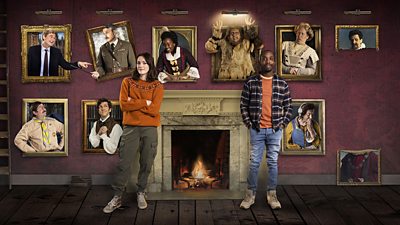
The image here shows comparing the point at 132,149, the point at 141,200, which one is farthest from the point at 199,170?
the point at 132,149

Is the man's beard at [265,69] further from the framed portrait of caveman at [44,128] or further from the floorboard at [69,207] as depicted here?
the framed portrait of caveman at [44,128]

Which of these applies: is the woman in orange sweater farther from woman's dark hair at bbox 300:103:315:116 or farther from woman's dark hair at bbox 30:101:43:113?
woman's dark hair at bbox 300:103:315:116

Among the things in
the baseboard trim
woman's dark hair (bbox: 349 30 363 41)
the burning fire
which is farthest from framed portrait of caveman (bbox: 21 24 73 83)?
woman's dark hair (bbox: 349 30 363 41)

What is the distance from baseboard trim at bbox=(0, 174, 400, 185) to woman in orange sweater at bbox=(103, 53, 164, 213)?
1.30m

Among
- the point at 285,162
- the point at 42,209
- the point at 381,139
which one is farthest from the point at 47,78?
the point at 381,139

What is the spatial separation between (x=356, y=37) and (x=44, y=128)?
400 centimetres

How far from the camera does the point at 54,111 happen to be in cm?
840

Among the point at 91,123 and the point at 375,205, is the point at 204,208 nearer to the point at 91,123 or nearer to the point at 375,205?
the point at 375,205

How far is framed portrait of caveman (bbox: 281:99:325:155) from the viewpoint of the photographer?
8.41 metres

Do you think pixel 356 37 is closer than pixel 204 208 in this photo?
No

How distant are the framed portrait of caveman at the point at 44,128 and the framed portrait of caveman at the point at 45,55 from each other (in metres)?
0.28

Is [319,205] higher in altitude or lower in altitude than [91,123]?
lower

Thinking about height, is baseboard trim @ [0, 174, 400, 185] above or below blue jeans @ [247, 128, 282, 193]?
below

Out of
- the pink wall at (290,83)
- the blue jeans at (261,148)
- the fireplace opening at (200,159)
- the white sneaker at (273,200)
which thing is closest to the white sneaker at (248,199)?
the blue jeans at (261,148)
